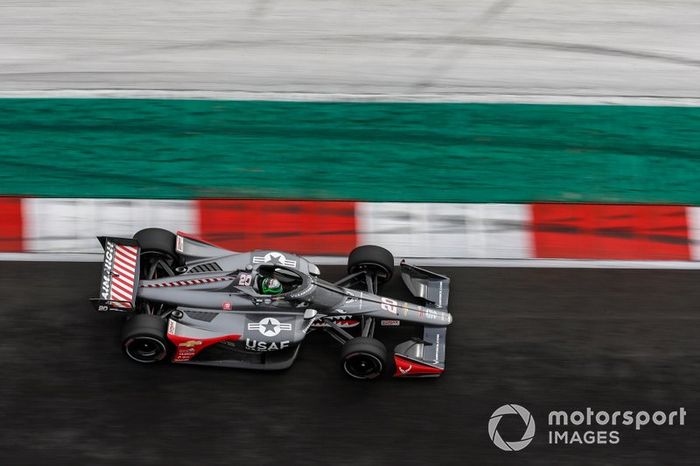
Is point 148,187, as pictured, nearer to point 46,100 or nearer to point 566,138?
point 46,100

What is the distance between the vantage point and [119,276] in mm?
10352

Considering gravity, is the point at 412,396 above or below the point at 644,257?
below

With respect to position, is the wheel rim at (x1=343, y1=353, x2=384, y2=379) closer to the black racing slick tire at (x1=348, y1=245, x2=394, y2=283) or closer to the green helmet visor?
the green helmet visor

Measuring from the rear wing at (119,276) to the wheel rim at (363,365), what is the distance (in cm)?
248

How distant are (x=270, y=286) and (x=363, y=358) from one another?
4.30ft

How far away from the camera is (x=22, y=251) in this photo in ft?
38.5

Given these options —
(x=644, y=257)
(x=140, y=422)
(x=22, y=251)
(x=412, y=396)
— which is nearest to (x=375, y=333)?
(x=412, y=396)

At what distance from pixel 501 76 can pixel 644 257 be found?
3.90 m

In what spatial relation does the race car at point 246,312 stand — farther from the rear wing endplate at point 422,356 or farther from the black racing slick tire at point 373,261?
the black racing slick tire at point 373,261

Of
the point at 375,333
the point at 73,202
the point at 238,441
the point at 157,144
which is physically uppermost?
the point at 157,144

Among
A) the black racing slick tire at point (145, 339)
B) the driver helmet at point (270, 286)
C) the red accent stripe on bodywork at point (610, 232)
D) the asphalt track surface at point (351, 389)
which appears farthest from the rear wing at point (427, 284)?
the black racing slick tire at point (145, 339)

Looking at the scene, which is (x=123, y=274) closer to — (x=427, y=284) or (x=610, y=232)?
(x=427, y=284)

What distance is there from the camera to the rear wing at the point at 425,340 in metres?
10.3

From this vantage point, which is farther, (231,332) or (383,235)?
(383,235)
